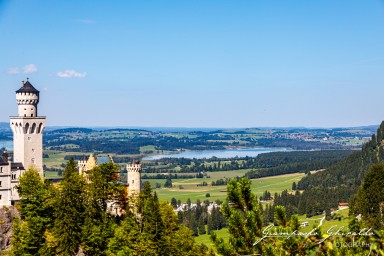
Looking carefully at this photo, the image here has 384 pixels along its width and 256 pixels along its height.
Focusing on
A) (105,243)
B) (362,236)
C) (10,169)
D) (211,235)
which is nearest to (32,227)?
(105,243)

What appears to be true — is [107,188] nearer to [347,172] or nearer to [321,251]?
[321,251]

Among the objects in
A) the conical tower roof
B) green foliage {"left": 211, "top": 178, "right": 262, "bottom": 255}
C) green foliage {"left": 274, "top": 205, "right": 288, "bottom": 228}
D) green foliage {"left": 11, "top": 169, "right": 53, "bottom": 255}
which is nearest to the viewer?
green foliage {"left": 211, "top": 178, "right": 262, "bottom": 255}

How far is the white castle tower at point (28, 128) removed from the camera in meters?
79.5

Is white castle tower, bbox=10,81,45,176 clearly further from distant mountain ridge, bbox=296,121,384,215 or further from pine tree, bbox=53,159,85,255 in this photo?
Result: distant mountain ridge, bbox=296,121,384,215

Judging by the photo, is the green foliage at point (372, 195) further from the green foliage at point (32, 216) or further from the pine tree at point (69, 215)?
the green foliage at point (32, 216)

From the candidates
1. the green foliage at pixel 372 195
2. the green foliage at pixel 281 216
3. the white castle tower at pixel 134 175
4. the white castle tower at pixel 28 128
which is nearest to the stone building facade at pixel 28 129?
the white castle tower at pixel 28 128

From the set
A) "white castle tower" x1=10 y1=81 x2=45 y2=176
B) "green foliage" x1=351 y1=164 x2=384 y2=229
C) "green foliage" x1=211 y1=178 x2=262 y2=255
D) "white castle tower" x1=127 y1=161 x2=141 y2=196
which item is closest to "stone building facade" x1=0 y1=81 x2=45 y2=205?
"white castle tower" x1=10 y1=81 x2=45 y2=176

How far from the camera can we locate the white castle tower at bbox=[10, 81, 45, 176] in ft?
261

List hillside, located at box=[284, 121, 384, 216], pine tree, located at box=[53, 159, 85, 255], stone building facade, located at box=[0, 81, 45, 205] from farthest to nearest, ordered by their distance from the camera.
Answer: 1. hillside, located at box=[284, 121, 384, 216]
2. stone building facade, located at box=[0, 81, 45, 205]
3. pine tree, located at box=[53, 159, 85, 255]

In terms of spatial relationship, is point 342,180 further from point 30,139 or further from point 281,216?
point 281,216

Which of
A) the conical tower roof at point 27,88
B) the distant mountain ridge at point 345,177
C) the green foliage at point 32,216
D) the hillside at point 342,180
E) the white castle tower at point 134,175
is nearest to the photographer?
the green foliage at point 32,216

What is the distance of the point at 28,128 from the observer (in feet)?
264

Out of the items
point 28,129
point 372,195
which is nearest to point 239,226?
point 28,129

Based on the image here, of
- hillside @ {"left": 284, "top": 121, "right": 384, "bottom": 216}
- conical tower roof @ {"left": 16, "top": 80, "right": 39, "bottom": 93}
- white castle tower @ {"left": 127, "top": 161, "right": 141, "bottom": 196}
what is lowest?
hillside @ {"left": 284, "top": 121, "right": 384, "bottom": 216}
